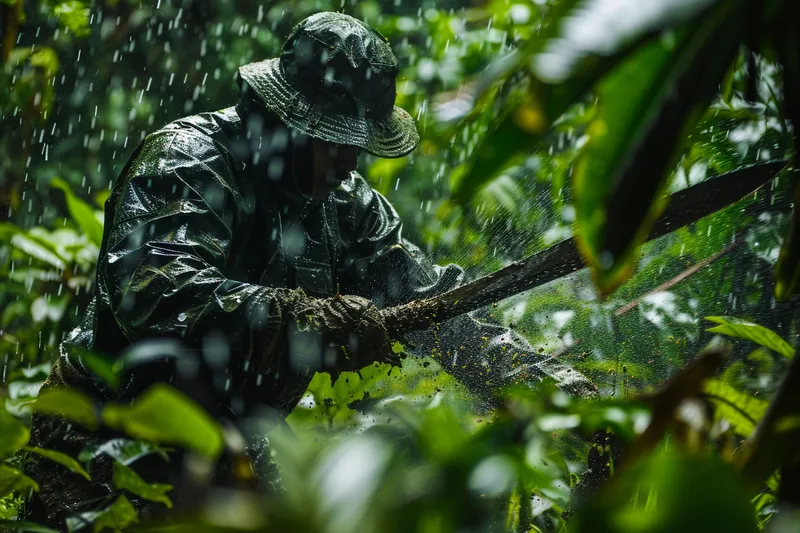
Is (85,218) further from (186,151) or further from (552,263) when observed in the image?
(552,263)

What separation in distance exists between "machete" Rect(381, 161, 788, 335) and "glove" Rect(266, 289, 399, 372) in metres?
0.05

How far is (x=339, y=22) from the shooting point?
8.32ft

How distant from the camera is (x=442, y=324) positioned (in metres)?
2.54

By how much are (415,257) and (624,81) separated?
222cm

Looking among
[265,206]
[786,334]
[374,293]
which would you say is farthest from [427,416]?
[374,293]

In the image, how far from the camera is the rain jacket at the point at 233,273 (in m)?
2.16

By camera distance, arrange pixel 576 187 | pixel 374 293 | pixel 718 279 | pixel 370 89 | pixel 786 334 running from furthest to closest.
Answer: pixel 374 293, pixel 370 89, pixel 718 279, pixel 786 334, pixel 576 187

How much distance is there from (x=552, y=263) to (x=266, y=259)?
3.75 ft

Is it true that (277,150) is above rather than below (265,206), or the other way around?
above

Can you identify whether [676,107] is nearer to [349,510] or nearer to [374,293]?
[349,510]

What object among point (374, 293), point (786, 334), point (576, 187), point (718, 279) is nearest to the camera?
point (576, 187)

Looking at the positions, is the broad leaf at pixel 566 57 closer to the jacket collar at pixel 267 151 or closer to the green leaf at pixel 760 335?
the green leaf at pixel 760 335

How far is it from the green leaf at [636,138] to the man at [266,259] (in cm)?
148

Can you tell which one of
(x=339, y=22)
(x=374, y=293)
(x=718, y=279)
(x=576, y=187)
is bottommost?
(x=374, y=293)
